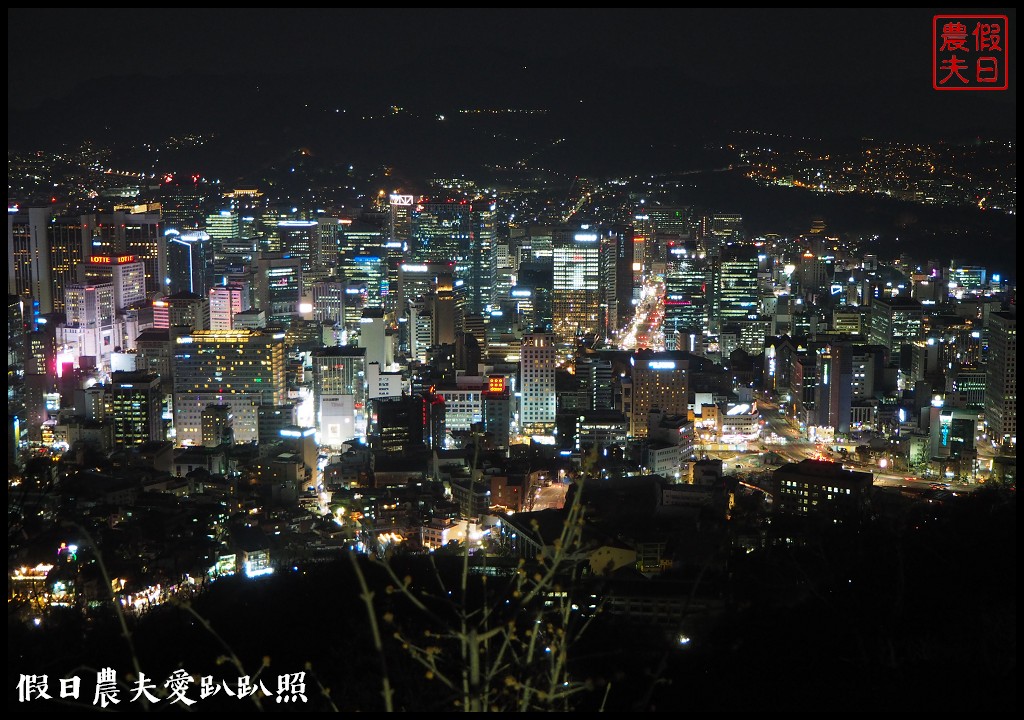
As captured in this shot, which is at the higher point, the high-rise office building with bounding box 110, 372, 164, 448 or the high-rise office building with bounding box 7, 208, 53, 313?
the high-rise office building with bounding box 7, 208, 53, 313

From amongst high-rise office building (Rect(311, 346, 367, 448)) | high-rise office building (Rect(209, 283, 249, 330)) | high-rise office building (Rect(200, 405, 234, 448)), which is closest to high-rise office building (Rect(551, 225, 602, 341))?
high-rise office building (Rect(209, 283, 249, 330))

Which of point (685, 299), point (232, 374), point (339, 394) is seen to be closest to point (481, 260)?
point (685, 299)

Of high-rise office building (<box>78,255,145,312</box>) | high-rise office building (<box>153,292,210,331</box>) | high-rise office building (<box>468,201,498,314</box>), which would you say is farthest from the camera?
high-rise office building (<box>468,201,498,314</box>)

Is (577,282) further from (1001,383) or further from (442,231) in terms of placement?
(1001,383)

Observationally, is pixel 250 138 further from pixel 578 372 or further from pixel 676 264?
pixel 578 372

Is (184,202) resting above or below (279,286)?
above

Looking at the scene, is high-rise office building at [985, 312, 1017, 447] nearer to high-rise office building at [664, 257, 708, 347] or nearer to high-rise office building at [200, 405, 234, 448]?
high-rise office building at [664, 257, 708, 347]

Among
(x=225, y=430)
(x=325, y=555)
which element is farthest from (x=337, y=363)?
(x=325, y=555)
